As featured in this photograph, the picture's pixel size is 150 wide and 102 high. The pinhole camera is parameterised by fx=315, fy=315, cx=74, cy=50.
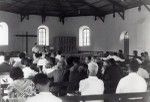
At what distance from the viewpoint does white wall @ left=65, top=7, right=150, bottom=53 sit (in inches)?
646

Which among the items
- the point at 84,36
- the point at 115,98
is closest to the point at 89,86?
the point at 115,98

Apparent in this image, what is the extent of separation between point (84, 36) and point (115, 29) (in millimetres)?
3511

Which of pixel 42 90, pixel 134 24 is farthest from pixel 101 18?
pixel 42 90

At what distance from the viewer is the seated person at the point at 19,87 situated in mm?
4449

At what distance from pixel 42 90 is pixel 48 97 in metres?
0.11

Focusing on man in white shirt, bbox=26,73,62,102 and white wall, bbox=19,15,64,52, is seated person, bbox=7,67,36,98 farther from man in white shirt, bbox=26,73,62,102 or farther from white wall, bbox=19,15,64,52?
white wall, bbox=19,15,64,52

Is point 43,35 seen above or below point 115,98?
above

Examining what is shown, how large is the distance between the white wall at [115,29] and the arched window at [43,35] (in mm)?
1462

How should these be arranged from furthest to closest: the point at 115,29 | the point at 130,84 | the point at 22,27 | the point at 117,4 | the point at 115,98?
1. the point at 22,27
2. the point at 115,29
3. the point at 117,4
4. the point at 130,84
5. the point at 115,98

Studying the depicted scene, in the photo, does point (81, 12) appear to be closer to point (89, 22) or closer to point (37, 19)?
point (89, 22)

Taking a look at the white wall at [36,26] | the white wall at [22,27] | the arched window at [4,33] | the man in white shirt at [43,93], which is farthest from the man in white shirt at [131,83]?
the white wall at [36,26]

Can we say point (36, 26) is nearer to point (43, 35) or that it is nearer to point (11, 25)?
point (43, 35)

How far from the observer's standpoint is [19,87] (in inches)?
176

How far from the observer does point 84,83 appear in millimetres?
5418
